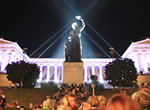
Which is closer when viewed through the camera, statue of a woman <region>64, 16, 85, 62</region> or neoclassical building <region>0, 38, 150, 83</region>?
statue of a woman <region>64, 16, 85, 62</region>

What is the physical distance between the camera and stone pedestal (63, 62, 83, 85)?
20.2 meters

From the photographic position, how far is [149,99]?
10.2 feet

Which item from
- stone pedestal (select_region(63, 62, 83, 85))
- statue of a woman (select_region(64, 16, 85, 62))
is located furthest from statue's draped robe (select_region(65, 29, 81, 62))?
stone pedestal (select_region(63, 62, 83, 85))

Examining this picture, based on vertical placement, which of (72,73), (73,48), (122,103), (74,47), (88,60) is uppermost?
(88,60)

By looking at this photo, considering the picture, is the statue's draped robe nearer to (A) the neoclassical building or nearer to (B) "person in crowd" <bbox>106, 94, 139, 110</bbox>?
(B) "person in crowd" <bbox>106, 94, 139, 110</bbox>

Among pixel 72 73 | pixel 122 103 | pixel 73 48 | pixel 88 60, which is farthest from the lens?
pixel 88 60

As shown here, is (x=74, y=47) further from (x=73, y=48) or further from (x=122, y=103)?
(x=122, y=103)

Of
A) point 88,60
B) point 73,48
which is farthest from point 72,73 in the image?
point 88,60

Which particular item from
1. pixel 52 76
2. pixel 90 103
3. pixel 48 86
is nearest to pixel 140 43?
pixel 52 76

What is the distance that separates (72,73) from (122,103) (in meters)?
18.4

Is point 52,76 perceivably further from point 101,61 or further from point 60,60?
point 101,61

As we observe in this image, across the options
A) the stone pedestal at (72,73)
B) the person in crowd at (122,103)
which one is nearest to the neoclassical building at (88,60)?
the stone pedestal at (72,73)

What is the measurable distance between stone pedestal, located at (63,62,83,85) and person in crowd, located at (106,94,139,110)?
59.9ft

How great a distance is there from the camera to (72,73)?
800 inches
